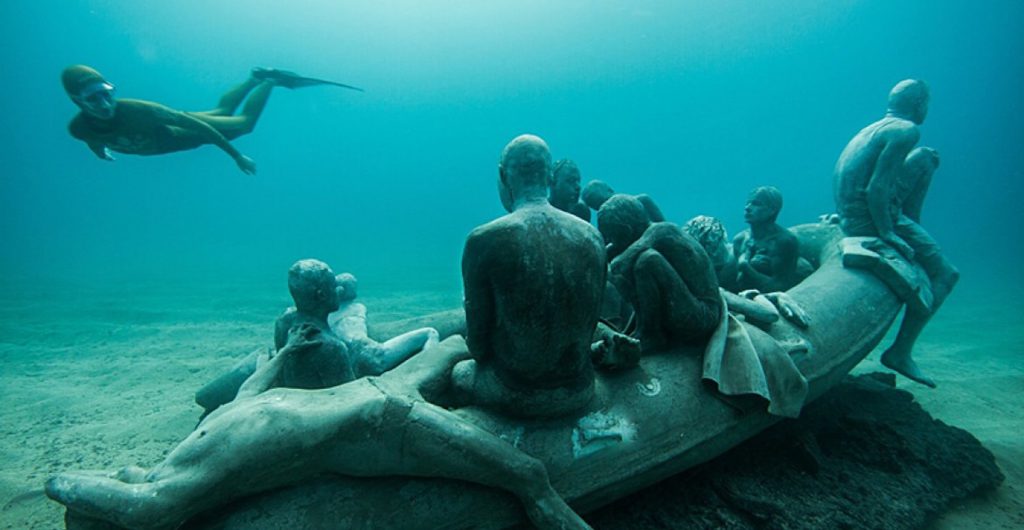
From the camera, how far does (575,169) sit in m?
5.64

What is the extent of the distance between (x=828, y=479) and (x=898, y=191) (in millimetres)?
4407

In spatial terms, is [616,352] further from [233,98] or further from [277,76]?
[233,98]

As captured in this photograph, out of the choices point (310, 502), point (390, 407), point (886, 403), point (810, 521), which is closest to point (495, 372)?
point (390, 407)

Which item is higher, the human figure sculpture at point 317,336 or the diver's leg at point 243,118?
the diver's leg at point 243,118

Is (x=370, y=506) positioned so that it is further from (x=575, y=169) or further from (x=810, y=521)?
(x=575, y=169)

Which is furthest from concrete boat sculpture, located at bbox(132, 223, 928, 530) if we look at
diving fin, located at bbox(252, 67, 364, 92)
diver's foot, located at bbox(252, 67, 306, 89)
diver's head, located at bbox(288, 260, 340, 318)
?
diver's foot, located at bbox(252, 67, 306, 89)

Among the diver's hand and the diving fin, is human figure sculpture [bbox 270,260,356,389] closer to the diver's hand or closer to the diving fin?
the diver's hand

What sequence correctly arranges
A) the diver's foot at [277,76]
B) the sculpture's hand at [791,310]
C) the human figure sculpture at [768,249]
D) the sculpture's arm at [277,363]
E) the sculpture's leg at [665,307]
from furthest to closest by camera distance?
the diver's foot at [277,76], the human figure sculpture at [768,249], the sculpture's hand at [791,310], the sculpture's leg at [665,307], the sculpture's arm at [277,363]

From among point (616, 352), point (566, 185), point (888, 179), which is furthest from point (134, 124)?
point (888, 179)

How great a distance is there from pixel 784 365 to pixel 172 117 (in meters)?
10.2

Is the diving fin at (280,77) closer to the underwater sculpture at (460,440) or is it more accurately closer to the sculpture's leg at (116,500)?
the underwater sculpture at (460,440)

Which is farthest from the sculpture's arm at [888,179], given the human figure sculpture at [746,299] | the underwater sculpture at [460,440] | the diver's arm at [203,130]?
the diver's arm at [203,130]

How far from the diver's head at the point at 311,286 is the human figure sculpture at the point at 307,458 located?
126 centimetres

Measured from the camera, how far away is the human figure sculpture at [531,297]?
8.04 ft
